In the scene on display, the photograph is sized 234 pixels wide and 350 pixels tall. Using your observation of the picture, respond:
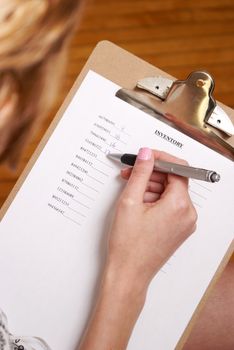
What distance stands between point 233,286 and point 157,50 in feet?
1.06

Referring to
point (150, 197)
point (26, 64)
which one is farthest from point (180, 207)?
point (26, 64)

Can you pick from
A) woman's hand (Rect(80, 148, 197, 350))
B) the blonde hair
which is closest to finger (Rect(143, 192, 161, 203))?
woman's hand (Rect(80, 148, 197, 350))

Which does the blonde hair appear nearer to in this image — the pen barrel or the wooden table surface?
the wooden table surface

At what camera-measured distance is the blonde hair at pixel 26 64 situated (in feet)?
2.09

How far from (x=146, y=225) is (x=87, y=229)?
6 centimetres

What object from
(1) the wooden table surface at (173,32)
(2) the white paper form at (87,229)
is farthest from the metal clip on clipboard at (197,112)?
(1) the wooden table surface at (173,32)

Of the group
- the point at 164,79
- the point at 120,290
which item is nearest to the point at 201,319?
the point at 120,290

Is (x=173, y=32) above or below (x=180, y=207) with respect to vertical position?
above

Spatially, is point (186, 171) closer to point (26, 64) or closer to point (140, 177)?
point (140, 177)

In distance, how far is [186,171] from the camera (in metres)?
0.56

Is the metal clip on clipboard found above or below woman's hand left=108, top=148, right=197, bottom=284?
above

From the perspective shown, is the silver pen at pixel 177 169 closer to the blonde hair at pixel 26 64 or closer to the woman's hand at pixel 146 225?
the woman's hand at pixel 146 225

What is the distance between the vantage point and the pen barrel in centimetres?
55

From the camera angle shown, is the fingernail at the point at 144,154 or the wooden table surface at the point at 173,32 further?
the wooden table surface at the point at 173,32
